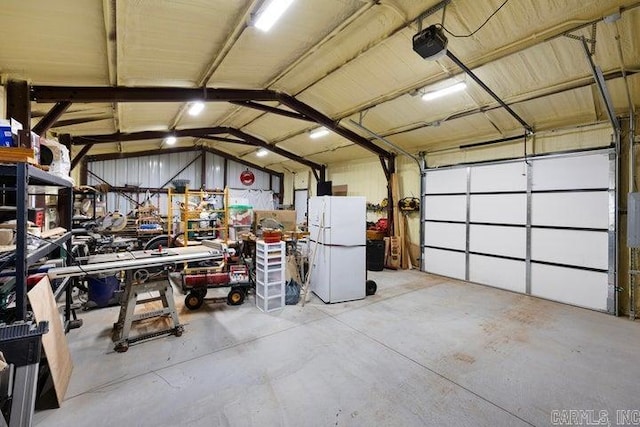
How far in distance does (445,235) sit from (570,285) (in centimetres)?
232

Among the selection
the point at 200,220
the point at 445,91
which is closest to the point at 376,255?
the point at 445,91

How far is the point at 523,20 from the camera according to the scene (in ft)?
9.86

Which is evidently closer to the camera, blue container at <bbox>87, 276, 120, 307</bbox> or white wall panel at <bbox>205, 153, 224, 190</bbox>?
blue container at <bbox>87, 276, 120, 307</bbox>

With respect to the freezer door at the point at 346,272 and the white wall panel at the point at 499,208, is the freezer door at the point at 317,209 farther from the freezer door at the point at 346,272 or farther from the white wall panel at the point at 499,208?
the white wall panel at the point at 499,208

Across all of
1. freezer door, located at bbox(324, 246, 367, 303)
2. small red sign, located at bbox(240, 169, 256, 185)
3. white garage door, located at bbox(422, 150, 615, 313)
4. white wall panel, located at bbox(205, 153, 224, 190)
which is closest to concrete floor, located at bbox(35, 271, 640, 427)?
freezer door, located at bbox(324, 246, 367, 303)

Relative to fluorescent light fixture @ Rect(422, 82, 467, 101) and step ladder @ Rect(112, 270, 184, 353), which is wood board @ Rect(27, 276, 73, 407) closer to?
step ladder @ Rect(112, 270, 184, 353)

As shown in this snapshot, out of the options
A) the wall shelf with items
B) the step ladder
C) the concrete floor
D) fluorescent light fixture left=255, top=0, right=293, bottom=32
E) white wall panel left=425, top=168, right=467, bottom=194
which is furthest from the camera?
white wall panel left=425, top=168, right=467, bottom=194

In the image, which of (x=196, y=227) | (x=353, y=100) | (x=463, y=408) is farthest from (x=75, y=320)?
(x=353, y=100)

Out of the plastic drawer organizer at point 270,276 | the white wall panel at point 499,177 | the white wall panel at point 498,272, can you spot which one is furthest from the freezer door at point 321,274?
the white wall panel at point 499,177

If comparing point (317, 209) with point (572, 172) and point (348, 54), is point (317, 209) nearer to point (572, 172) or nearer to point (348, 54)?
point (348, 54)

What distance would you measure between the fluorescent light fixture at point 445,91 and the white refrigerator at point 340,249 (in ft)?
6.27

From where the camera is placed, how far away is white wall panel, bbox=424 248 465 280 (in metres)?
6.30

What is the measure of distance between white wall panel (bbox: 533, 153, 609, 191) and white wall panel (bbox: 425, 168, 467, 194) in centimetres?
130

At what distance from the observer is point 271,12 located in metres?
2.63
